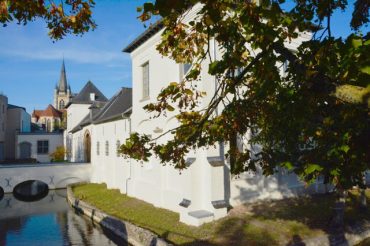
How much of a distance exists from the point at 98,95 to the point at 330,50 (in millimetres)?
41764

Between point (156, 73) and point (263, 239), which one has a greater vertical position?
point (156, 73)

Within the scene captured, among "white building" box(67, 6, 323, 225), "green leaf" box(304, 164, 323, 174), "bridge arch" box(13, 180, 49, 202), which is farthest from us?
"bridge arch" box(13, 180, 49, 202)

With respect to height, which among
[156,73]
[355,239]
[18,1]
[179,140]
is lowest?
[355,239]

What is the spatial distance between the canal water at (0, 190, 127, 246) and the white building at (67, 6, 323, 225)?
347 centimetres

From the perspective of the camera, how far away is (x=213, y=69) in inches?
165

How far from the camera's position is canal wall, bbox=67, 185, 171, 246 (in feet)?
40.1

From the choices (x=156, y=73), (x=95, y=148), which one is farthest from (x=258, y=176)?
(x=95, y=148)

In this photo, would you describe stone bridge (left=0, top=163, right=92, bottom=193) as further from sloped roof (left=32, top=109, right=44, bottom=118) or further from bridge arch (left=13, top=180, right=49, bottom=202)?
sloped roof (left=32, top=109, right=44, bottom=118)

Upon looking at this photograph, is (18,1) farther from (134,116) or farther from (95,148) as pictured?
(95,148)

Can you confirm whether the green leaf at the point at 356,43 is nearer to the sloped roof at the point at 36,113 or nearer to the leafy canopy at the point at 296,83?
the leafy canopy at the point at 296,83

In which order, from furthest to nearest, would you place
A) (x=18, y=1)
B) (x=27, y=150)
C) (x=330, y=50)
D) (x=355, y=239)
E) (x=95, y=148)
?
(x=27, y=150) < (x=95, y=148) < (x=355, y=239) < (x=330, y=50) < (x=18, y=1)

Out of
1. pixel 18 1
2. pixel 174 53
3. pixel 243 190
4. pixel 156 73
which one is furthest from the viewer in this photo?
pixel 156 73

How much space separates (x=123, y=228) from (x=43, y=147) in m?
40.2

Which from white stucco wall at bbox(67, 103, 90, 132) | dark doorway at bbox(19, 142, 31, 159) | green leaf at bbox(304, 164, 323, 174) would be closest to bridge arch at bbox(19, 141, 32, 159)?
dark doorway at bbox(19, 142, 31, 159)
